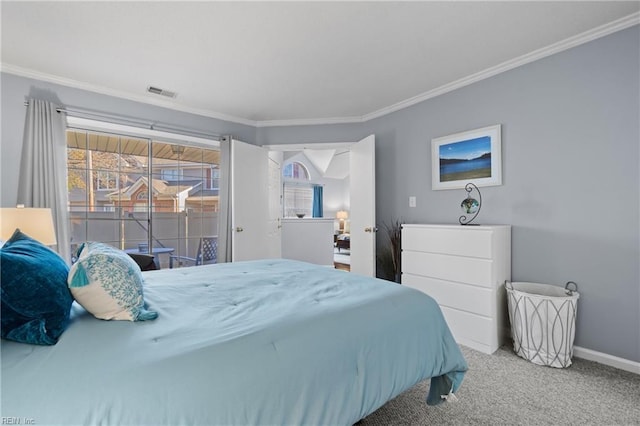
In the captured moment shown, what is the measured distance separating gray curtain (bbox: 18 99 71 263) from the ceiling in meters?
0.39

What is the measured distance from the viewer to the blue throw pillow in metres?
Answer: 0.91

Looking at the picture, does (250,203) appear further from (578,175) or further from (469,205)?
(578,175)

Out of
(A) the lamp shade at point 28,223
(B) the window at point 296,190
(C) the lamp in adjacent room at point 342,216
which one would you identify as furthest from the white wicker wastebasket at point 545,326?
(C) the lamp in adjacent room at point 342,216

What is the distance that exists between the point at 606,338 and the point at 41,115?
201 inches

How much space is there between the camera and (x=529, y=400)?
1762 millimetres

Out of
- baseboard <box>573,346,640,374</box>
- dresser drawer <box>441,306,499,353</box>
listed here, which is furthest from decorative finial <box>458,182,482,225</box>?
baseboard <box>573,346,640,374</box>

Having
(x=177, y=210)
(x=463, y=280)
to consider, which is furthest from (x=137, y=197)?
(x=463, y=280)

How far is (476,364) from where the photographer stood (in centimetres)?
221

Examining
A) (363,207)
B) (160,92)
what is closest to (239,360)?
(363,207)

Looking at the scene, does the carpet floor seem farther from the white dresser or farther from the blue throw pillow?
the blue throw pillow

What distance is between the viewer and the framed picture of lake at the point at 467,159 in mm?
2812

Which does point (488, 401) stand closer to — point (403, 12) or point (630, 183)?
point (630, 183)

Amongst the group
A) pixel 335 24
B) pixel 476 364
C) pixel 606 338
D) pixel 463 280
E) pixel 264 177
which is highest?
pixel 335 24

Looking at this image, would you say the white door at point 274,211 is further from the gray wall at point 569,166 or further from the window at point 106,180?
the gray wall at point 569,166
